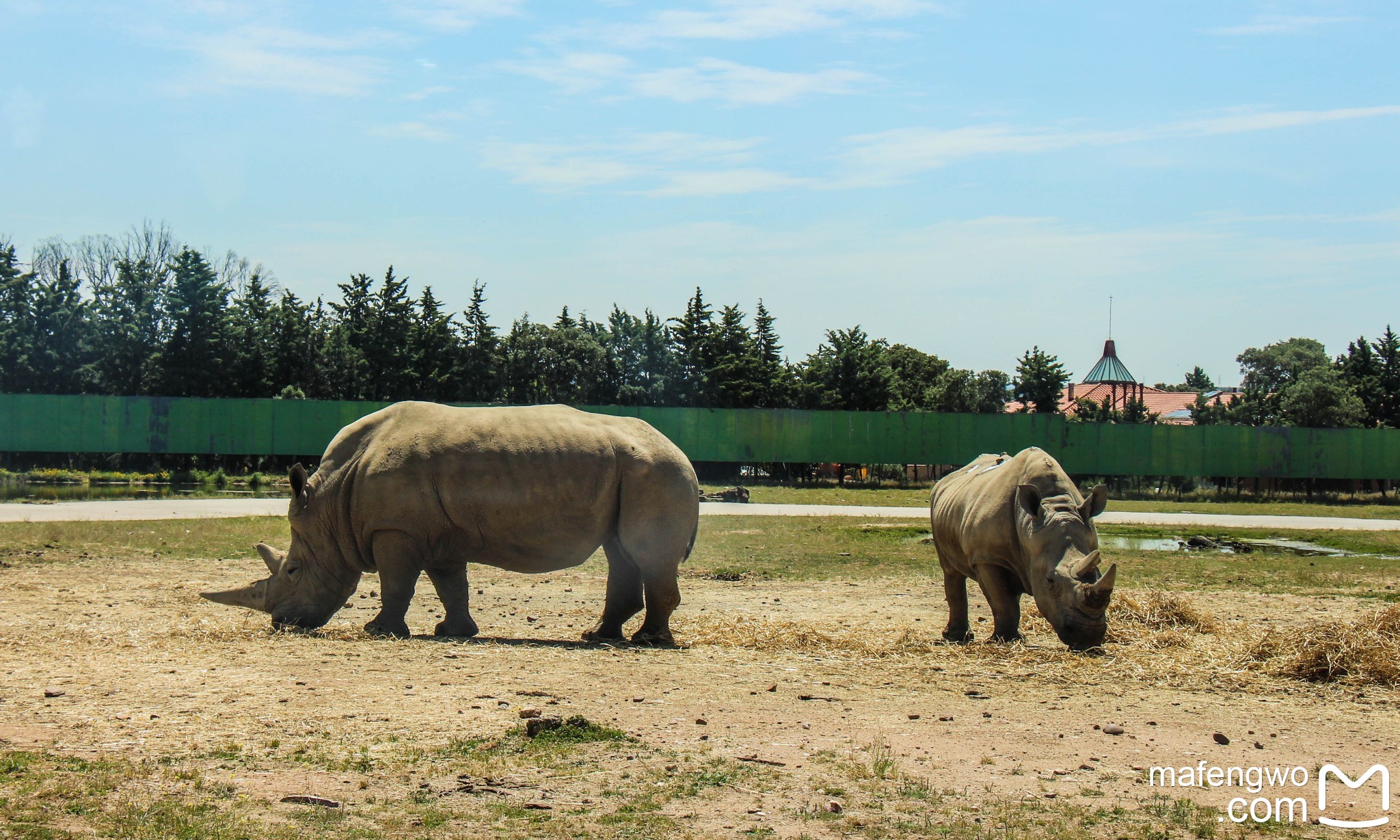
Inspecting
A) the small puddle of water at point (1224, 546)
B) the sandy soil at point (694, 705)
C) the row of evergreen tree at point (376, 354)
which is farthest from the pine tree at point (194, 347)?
the sandy soil at point (694, 705)

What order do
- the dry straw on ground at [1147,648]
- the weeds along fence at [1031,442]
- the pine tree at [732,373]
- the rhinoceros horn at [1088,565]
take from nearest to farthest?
the dry straw on ground at [1147,648], the rhinoceros horn at [1088,565], the weeds along fence at [1031,442], the pine tree at [732,373]

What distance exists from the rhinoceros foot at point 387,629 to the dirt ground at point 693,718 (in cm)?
15

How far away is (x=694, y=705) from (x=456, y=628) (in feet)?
13.4

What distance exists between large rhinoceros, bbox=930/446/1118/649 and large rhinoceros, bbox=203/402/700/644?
2.67 meters

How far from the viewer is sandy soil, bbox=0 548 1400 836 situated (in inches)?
251

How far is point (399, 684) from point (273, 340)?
50035mm

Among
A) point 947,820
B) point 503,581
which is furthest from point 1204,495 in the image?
point 947,820

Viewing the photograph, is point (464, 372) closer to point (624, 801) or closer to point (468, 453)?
point (468, 453)

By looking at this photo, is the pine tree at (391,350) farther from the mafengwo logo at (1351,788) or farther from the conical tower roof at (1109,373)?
the mafengwo logo at (1351,788)

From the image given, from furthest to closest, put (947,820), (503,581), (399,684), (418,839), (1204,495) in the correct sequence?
(1204,495) → (503,581) → (399,684) → (947,820) → (418,839)

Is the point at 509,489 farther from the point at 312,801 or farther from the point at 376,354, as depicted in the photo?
the point at 376,354

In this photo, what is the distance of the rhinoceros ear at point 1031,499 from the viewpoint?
34.5 ft

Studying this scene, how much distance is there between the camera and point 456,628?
1134 centimetres

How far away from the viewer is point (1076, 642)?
1016 centimetres
